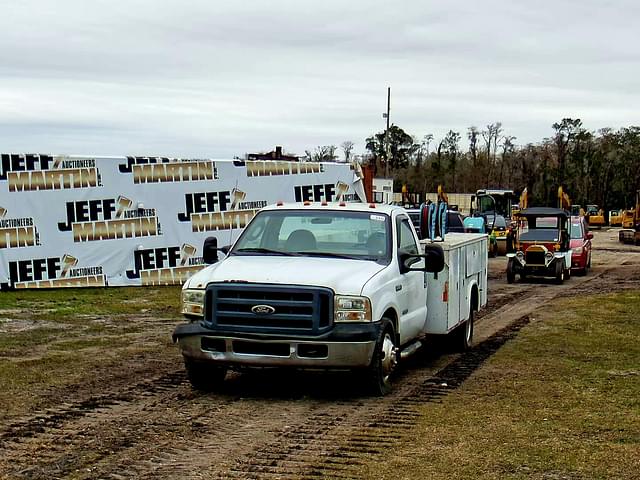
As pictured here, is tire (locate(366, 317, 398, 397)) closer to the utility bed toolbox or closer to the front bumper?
the front bumper

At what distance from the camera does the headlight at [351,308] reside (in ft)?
28.2

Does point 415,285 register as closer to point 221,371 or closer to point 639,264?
point 221,371

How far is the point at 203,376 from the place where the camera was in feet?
30.6

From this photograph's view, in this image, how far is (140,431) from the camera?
25.1 feet

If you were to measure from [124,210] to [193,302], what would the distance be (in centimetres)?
1273

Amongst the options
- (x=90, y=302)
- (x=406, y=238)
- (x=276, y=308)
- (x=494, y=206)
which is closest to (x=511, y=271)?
(x=90, y=302)

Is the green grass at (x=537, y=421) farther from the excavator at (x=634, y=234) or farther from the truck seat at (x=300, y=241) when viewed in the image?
the excavator at (x=634, y=234)

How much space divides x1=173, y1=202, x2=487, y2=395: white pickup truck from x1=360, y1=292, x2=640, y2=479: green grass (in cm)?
89

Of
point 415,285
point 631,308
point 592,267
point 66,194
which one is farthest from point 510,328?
point 592,267

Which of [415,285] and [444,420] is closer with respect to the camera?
[444,420]

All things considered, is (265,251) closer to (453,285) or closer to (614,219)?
(453,285)

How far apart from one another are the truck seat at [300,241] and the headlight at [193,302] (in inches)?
48.6

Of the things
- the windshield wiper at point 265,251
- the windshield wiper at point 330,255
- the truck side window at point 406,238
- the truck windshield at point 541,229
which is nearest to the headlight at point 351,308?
the windshield wiper at point 330,255

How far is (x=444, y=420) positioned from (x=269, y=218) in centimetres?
326
